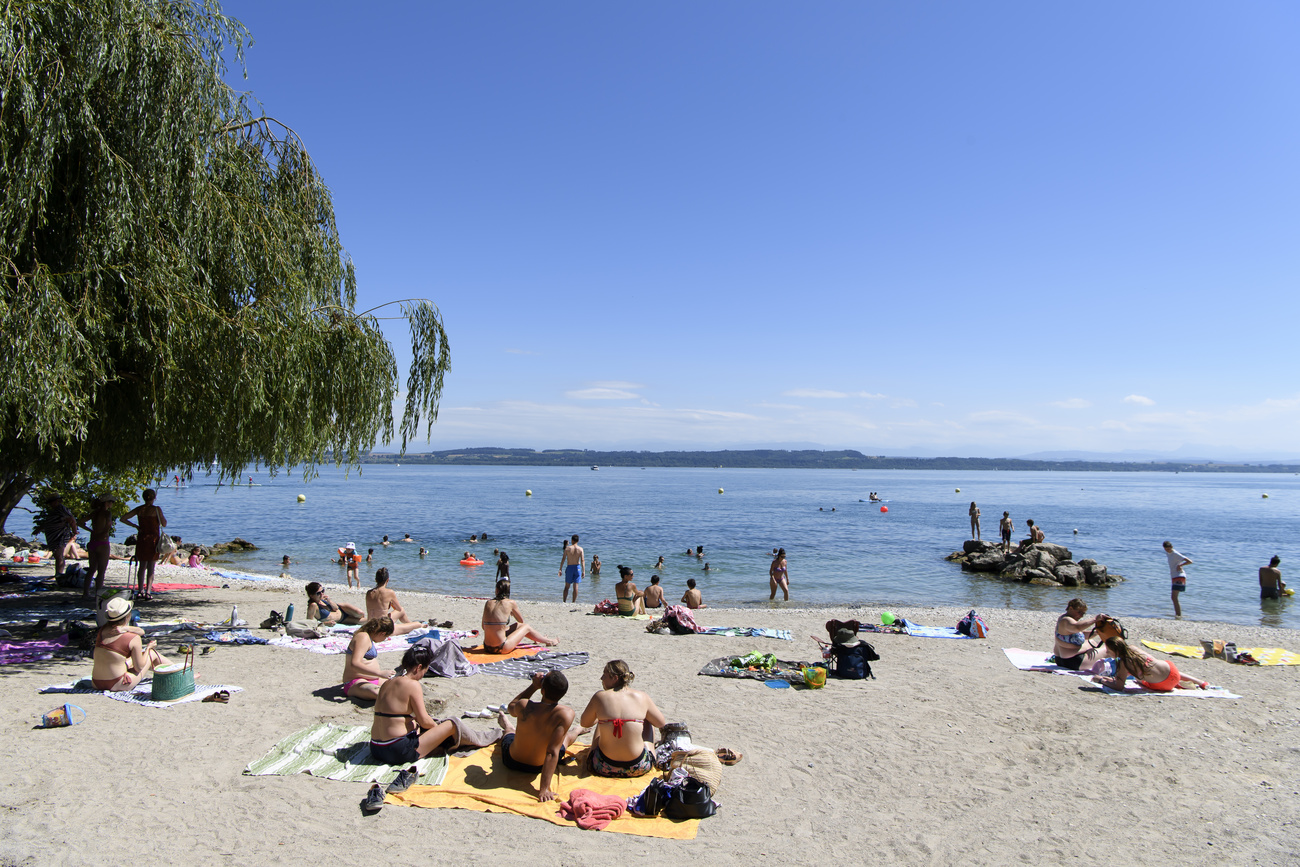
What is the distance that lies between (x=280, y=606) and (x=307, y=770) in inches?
369

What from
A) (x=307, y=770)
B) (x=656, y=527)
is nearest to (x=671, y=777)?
(x=307, y=770)

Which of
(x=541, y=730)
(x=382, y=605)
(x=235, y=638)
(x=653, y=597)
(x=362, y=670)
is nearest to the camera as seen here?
(x=541, y=730)

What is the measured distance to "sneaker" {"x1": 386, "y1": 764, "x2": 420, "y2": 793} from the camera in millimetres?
5453

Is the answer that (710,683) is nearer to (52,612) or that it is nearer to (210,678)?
(210,678)

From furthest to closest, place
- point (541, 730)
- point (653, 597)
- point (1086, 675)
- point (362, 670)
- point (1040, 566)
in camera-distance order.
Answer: point (1040, 566), point (653, 597), point (1086, 675), point (362, 670), point (541, 730)

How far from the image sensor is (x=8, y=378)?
5.97 metres

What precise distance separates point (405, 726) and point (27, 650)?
6.43 metres

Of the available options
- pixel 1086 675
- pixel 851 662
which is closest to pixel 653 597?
pixel 851 662

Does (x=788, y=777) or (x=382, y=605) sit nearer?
(x=788, y=777)

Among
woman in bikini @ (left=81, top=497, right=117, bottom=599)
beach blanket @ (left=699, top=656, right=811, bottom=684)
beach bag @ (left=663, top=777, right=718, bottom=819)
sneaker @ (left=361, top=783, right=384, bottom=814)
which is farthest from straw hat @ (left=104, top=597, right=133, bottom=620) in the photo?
beach blanket @ (left=699, top=656, right=811, bottom=684)

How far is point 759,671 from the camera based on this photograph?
948cm

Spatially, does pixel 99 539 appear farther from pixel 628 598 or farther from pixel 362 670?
pixel 628 598

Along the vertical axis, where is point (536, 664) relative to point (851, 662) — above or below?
below

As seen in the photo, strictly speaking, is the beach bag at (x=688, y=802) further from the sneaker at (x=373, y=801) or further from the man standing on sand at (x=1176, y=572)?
the man standing on sand at (x=1176, y=572)
